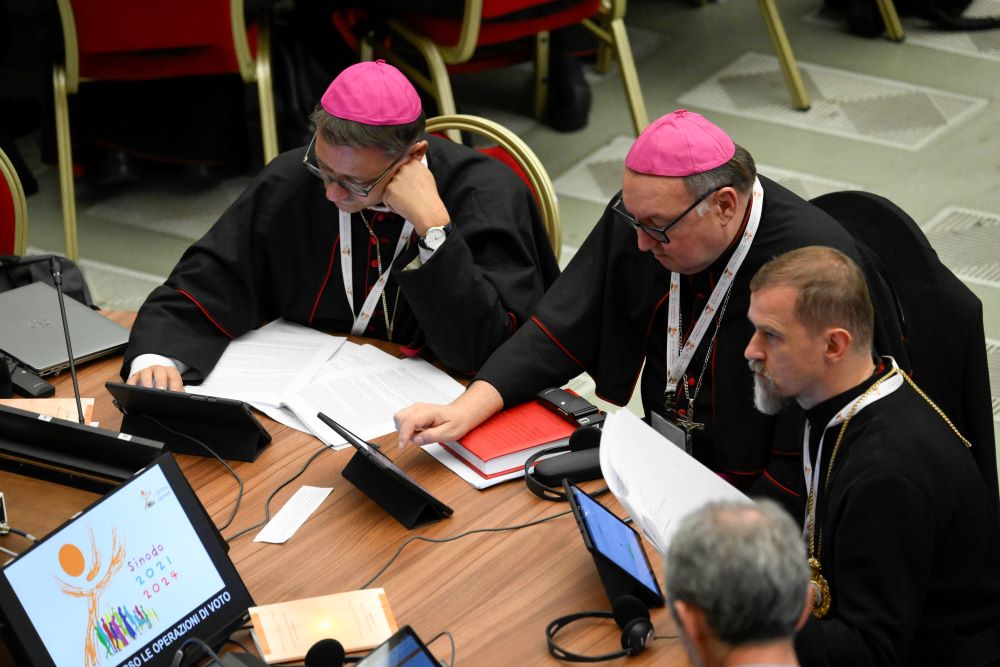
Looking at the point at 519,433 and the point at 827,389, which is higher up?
the point at 827,389

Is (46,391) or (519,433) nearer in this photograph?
(519,433)

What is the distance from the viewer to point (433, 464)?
2502mm

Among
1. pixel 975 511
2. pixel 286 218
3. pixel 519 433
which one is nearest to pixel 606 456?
pixel 519 433

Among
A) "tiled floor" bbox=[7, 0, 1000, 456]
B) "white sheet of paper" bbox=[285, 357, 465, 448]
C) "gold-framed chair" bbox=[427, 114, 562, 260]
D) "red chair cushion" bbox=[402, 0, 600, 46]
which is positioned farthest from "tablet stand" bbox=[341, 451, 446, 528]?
"red chair cushion" bbox=[402, 0, 600, 46]

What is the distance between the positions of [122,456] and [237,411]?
0.26 meters

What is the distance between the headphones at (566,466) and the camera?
2379 mm

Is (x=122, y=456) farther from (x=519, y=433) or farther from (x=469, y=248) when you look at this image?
(x=469, y=248)

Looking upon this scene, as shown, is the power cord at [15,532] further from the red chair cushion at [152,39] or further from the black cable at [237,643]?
the red chair cushion at [152,39]

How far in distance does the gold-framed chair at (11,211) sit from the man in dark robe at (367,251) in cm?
72

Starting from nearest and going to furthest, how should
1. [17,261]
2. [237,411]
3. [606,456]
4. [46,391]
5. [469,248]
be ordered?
[606,456], [237,411], [46,391], [469,248], [17,261]

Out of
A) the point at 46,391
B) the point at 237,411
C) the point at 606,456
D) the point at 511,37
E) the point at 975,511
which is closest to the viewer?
the point at 975,511

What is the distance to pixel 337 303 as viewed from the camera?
305 centimetres

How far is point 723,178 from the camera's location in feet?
8.52

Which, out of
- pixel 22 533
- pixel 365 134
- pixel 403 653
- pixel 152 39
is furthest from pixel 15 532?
pixel 152 39
